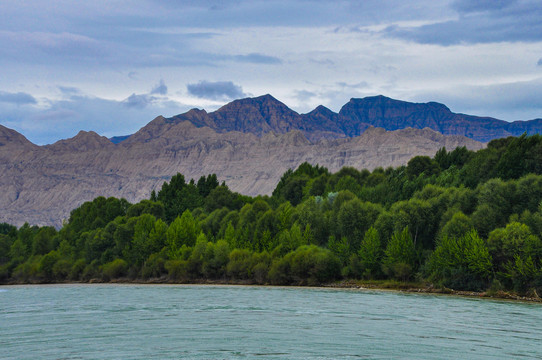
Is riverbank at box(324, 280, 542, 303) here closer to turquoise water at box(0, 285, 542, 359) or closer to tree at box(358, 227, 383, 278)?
tree at box(358, 227, 383, 278)

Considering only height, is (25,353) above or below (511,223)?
below

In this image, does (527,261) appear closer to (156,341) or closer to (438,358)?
(438,358)

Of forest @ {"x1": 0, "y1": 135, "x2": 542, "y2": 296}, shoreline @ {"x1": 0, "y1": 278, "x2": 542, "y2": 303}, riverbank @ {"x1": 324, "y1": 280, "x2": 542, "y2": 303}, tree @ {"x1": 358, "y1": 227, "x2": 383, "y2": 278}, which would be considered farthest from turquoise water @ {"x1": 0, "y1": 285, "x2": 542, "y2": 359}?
tree @ {"x1": 358, "y1": 227, "x2": 383, "y2": 278}

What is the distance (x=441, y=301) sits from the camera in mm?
88500

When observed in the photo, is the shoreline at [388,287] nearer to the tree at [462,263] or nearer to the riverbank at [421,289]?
the riverbank at [421,289]

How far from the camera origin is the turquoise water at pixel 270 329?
145ft

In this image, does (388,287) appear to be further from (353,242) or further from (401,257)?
(353,242)

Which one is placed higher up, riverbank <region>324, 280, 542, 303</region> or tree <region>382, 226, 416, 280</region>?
tree <region>382, 226, 416, 280</region>

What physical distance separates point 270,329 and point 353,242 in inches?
3079

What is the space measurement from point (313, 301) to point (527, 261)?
117 feet

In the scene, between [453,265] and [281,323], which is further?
[453,265]

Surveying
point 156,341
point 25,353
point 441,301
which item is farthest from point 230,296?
point 25,353

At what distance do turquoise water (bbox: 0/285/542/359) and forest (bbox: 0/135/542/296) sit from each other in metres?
18.2

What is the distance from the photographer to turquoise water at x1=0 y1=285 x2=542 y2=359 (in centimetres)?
4412
